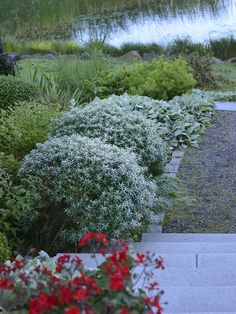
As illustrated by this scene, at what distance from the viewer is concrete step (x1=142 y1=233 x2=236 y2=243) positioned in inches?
210

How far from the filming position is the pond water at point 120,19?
1627cm

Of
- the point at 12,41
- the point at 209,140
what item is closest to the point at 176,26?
the point at 12,41

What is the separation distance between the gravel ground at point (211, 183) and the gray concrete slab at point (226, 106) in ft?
1.56

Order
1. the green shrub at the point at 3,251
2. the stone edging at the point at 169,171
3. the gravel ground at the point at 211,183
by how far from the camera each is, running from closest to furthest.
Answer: the green shrub at the point at 3,251 < the stone edging at the point at 169,171 < the gravel ground at the point at 211,183

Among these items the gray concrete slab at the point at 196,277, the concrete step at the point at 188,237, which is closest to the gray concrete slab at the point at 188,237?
the concrete step at the point at 188,237

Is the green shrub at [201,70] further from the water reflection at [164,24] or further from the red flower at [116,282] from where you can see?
the red flower at [116,282]

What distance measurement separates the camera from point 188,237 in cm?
544

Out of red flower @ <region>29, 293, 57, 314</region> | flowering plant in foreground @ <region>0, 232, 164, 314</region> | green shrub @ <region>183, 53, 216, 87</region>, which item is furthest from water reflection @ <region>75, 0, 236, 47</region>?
red flower @ <region>29, 293, 57, 314</region>

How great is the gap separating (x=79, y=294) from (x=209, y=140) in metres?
6.86

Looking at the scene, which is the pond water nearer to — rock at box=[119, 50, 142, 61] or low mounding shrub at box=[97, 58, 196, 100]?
rock at box=[119, 50, 142, 61]

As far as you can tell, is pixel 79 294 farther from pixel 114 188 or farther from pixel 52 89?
pixel 52 89

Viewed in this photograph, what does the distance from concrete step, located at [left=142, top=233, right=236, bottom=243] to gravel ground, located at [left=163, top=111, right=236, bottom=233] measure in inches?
10.2

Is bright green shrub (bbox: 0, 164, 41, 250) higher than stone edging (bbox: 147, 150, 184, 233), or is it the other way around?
bright green shrub (bbox: 0, 164, 41, 250)

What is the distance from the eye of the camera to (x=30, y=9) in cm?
1997
